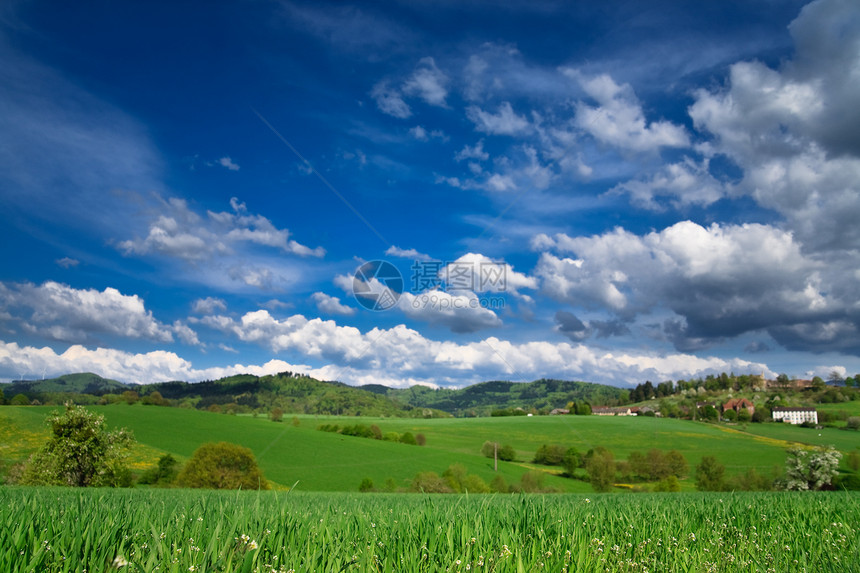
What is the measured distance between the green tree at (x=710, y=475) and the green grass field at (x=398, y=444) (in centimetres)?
363

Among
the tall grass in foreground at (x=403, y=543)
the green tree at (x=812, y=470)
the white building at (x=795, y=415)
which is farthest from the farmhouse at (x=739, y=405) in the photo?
the tall grass in foreground at (x=403, y=543)

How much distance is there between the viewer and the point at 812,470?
8600 centimetres

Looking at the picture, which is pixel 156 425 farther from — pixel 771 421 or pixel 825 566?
pixel 771 421

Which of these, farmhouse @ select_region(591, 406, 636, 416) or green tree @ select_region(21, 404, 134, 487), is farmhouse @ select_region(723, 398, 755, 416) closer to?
farmhouse @ select_region(591, 406, 636, 416)

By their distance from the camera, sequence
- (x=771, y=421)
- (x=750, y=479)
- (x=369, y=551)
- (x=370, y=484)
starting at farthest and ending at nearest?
Result: (x=771, y=421) → (x=750, y=479) → (x=370, y=484) → (x=369, y=551)

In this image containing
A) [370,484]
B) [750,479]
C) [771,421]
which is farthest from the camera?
[771,421]

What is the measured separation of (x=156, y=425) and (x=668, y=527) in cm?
11089

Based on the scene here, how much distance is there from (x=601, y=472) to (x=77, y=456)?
81502 mm

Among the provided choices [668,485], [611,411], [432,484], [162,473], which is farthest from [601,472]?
[611,411]

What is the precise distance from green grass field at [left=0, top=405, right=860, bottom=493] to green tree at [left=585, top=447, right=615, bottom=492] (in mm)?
3214

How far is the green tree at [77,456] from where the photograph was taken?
50.3 m

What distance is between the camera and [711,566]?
3.97 meters

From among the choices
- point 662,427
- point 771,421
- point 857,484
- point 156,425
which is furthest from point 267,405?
point 771,421

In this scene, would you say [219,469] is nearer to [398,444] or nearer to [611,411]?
[398,444]
